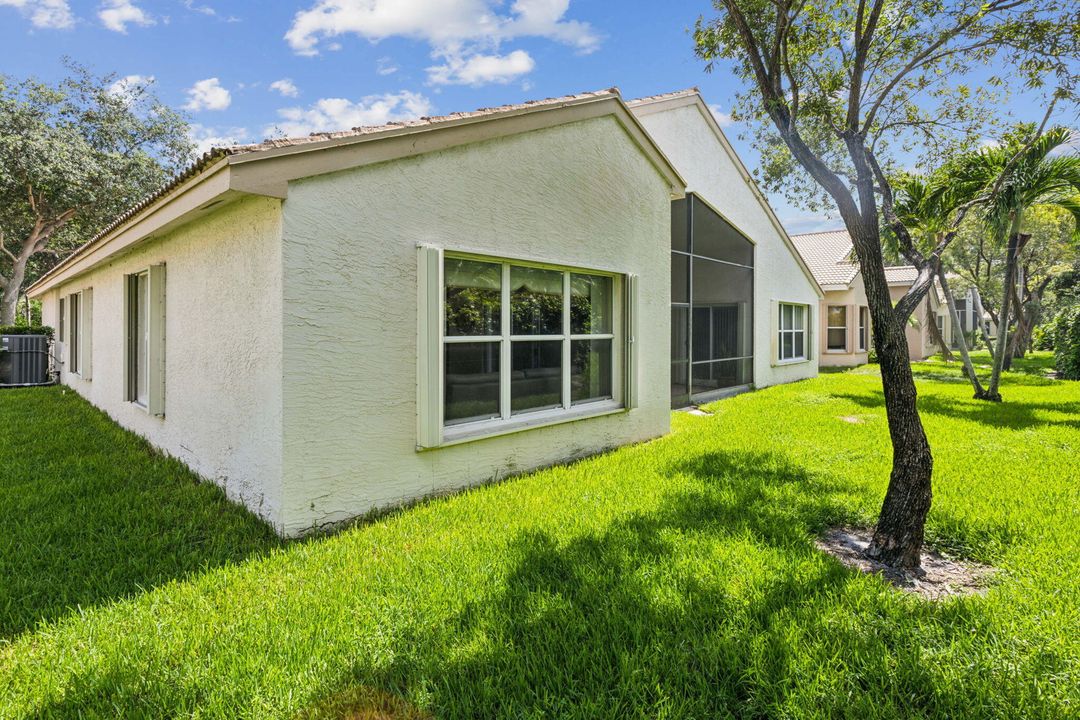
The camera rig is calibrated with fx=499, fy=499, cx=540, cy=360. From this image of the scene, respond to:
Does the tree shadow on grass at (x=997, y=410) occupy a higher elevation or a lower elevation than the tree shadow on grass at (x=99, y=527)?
higher

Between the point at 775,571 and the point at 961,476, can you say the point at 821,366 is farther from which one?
the point at 775,571

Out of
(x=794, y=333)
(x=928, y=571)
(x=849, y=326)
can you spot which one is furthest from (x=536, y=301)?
(x=849, y=326)

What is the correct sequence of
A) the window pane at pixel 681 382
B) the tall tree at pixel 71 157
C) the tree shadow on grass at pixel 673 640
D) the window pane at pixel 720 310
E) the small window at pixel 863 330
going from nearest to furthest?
the tree shadow on grass at pixel 673 640
the window pane at pixel 681 382
the window pane at pixel 720 310
the tall tree at pixel 71 157
the small window at pixel 863 330

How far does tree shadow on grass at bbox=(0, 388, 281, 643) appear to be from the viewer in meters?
3.12

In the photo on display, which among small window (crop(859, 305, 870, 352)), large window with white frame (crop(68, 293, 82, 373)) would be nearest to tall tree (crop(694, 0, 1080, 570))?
large window with white frame (crop(68, 293, 82, 373))

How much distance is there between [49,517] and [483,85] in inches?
410

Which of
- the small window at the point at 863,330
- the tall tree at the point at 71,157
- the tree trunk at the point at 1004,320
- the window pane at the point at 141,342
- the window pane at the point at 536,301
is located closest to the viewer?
the window pane at the point at 536,301

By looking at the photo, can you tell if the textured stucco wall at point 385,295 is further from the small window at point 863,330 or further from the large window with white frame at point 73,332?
the small window at point 863,330

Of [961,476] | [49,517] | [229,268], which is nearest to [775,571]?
[961,476]

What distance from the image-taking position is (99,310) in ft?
28.7

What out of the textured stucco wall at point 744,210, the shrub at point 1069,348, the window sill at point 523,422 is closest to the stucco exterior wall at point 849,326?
the textured stucco wall at point 744,210

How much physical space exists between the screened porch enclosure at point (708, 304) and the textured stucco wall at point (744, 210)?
30 cm

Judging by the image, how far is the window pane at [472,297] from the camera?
200 inches

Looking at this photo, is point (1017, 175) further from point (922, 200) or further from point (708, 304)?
point (708, 304)
